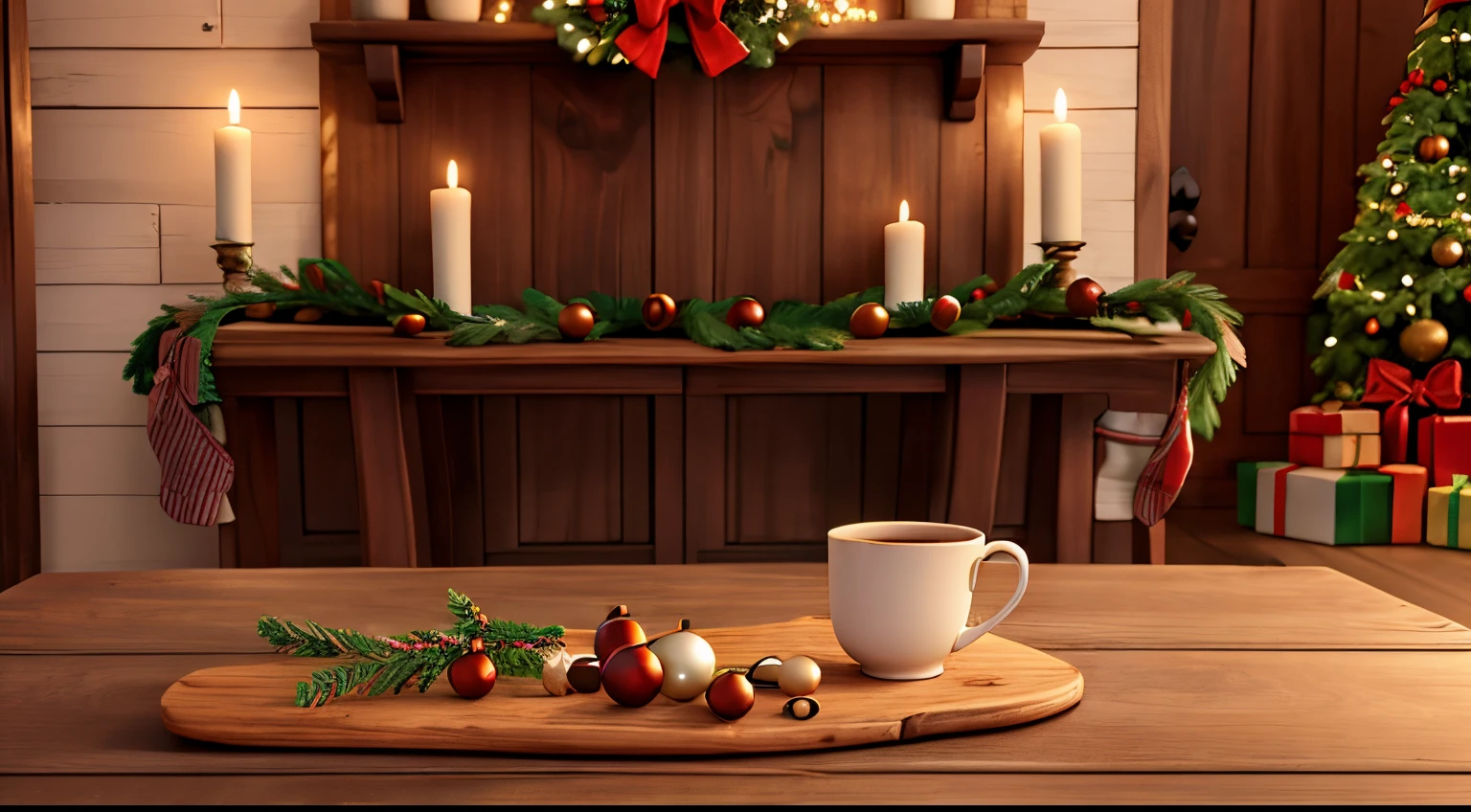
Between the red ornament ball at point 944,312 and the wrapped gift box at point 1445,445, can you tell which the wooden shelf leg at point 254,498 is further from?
the wrapped gift box at point 1445,445

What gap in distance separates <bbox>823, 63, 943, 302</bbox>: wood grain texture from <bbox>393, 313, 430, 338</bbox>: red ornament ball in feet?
2.69

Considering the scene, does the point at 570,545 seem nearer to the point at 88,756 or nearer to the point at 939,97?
the point at 939,97

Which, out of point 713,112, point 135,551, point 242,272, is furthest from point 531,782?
point 135,551

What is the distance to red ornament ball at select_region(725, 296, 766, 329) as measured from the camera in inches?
68.2

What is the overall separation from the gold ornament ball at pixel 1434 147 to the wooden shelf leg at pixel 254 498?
2713 mm

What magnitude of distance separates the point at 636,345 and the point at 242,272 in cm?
73

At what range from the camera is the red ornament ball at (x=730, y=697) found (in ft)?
1.57

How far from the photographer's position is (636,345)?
1682 mm

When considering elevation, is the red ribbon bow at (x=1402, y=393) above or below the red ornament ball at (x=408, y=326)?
below

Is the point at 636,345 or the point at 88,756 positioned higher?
the point at 636,345

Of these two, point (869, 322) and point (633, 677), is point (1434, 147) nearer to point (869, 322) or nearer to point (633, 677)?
point (869, 322)

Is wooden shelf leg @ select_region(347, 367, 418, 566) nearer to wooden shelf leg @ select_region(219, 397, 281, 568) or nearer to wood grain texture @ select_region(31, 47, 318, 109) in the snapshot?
wooden shelf leg @ select_region(219, 397, 281, 568)

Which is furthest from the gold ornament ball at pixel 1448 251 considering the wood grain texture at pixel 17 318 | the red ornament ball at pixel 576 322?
the wood grain texture at pixel 17 318

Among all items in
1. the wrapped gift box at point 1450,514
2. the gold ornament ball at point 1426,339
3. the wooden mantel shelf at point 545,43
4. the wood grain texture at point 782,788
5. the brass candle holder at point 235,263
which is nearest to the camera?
the wood grain texture at point 782,788
